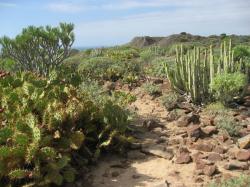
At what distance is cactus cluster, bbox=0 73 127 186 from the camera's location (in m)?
5.97

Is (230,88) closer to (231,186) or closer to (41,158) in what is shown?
→ (231,186)

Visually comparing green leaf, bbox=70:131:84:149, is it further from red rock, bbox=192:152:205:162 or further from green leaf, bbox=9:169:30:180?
red rock, bbox=192:152:205:162

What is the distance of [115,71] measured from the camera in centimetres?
1204

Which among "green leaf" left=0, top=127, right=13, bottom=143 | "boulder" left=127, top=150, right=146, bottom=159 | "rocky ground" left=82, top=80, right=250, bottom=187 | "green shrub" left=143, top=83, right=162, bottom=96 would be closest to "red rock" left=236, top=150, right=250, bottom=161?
"rocky ground" left=82, top=80, right=250, bottom=187

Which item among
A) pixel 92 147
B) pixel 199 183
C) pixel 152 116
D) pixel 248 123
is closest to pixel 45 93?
pixel 92 147

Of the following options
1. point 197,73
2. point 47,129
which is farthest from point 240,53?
point 47,129

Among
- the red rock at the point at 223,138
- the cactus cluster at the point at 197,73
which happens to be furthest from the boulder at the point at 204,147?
the cactus cluster at the point at 197,73

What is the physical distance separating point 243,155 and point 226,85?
2419mm

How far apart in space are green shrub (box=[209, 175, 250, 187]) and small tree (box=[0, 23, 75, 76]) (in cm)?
712

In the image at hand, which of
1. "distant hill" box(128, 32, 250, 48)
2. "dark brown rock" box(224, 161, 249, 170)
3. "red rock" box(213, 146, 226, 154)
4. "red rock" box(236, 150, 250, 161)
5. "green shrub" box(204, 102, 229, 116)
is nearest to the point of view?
"dark brown rock" box(224, 161, 249, 170)

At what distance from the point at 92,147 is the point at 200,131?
1698mm

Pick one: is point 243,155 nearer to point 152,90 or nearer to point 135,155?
point 135,155

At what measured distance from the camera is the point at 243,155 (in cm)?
667

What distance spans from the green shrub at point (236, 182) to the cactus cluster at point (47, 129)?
1701mm
